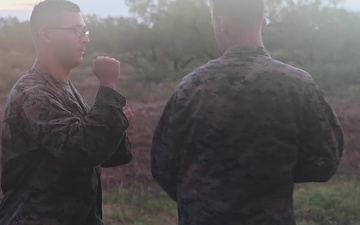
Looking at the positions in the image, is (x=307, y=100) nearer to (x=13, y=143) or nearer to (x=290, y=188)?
(x=290, y=188)

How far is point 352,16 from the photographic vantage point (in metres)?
33.1

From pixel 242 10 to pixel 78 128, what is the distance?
747mm

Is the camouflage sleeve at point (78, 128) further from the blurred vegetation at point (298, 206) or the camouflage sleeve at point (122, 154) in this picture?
the blurred vegetation at point (298, 206)

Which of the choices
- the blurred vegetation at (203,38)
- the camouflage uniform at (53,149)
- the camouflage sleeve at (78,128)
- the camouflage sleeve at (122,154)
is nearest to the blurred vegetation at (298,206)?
the camouflage sleeve at (122,154)

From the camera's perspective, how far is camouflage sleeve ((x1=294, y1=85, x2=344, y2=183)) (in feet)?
8.39

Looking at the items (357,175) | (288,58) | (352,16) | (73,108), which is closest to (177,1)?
(288,58)

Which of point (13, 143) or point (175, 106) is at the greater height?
point (175, 106)

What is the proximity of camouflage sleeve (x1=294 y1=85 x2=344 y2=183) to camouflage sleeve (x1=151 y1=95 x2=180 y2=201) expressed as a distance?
475 millimetres

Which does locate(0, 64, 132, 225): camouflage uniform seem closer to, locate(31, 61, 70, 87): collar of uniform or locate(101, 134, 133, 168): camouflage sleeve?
locate(31, 61, 70, 87): collar of uniform

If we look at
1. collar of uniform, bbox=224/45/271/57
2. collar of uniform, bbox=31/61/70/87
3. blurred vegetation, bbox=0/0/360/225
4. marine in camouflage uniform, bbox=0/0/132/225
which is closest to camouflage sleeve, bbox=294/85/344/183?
collar of uniform, bbox=224/45/271/57

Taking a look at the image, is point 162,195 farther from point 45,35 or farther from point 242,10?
point 242,10

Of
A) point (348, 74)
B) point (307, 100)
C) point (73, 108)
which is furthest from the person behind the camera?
point (348, 74)

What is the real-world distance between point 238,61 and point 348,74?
25932 millimetres

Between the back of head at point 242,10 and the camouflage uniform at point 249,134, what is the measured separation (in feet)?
0.37
